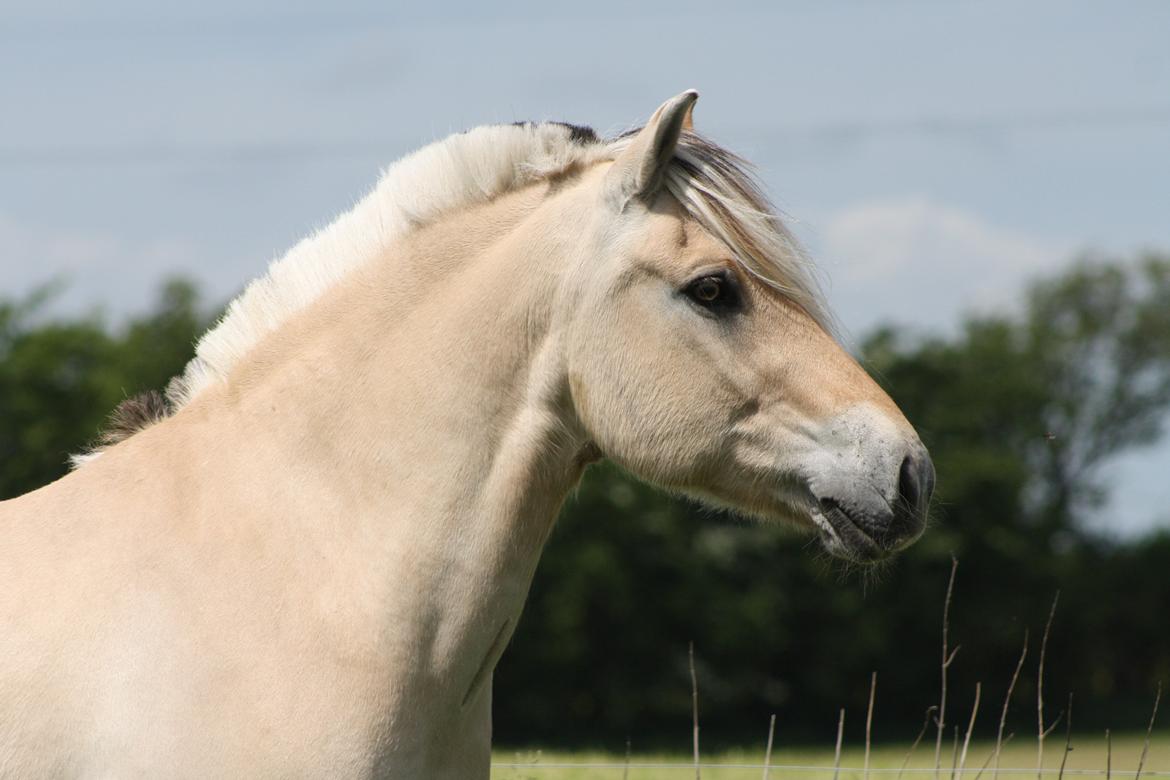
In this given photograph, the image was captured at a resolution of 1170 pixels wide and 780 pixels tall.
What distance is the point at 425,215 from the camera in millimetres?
3697

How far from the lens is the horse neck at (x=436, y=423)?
3.32 meters

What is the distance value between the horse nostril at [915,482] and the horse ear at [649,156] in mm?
998

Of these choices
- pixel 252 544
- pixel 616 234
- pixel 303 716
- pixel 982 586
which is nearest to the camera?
pixel 303 716

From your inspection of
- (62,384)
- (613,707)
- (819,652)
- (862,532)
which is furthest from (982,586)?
(862,532)

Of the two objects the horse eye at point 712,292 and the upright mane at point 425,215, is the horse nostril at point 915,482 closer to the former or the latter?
the upright mane at point 425,215

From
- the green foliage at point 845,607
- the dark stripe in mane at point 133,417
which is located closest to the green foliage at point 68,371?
the green foliage at point 845,607

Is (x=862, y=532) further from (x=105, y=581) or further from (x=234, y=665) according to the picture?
(x=105, y=581)

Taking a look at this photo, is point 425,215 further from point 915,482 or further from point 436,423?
point 915,482

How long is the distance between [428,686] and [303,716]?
1.06 ft

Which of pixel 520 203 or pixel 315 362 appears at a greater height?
pixel 520 203

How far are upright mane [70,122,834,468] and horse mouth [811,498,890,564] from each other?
0.55 meters

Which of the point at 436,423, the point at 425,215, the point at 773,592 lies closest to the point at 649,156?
the point at 425,215

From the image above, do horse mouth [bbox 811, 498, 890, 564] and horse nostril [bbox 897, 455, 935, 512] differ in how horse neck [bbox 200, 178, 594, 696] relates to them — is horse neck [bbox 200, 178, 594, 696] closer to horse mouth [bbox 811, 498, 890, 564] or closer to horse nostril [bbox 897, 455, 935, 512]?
horse mouth [bbox 811, 498, 890, 564]

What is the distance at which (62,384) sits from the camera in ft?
63.3
